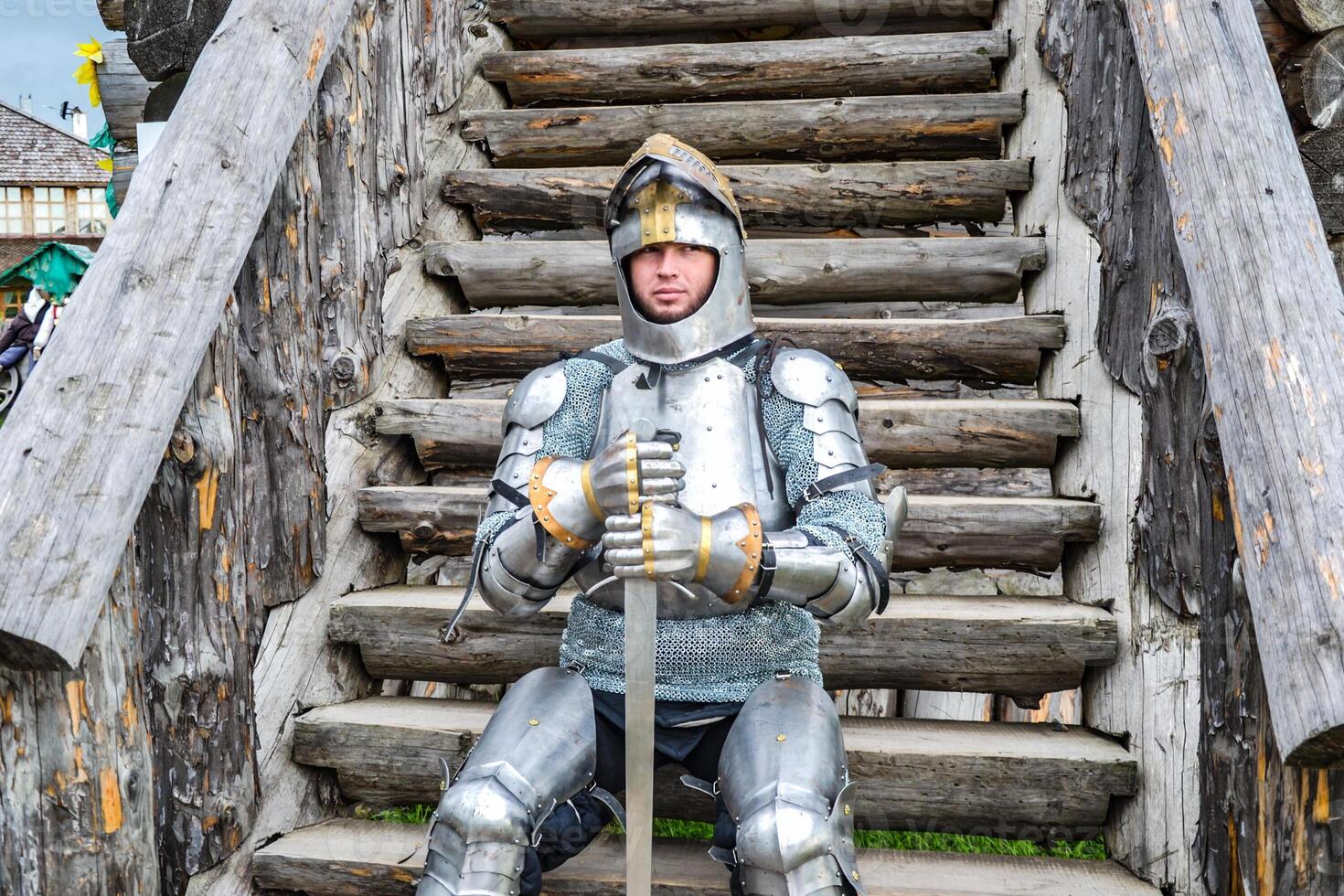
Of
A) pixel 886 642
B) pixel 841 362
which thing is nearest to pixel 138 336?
pixel 886 642

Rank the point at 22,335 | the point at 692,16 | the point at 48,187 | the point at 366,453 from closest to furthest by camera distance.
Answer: the point at 366,453 < the point at 692,16 < the point at 22,335 < the point at 48,187

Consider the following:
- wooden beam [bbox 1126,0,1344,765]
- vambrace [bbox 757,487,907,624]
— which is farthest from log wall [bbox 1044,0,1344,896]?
vambrace [bbox 757,487,907,624]

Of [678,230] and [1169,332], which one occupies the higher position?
[678,230]

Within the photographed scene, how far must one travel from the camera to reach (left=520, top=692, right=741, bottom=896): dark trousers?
2107mm

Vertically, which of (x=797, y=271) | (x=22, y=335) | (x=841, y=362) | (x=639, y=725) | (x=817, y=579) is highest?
(x=22, y=335)

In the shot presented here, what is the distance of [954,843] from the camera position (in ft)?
8.30

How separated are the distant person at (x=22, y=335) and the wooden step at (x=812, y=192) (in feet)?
17.6

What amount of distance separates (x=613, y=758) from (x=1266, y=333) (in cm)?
135

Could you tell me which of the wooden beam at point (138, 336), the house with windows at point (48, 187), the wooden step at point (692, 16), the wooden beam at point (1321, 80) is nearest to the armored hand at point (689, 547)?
the wooden beam at point (138, 336)

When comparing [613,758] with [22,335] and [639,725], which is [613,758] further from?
[22,335]

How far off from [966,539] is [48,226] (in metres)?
27.8

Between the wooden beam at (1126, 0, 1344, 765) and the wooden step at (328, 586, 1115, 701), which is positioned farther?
the wooden step at (328, 586, 1115, 701)

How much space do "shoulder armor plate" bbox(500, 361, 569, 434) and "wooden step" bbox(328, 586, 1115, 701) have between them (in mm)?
592

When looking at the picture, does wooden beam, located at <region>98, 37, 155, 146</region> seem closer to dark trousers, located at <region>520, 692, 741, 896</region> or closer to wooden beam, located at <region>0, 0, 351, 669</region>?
wooden beam, located at <region>0, 0, 351, 669</region>
